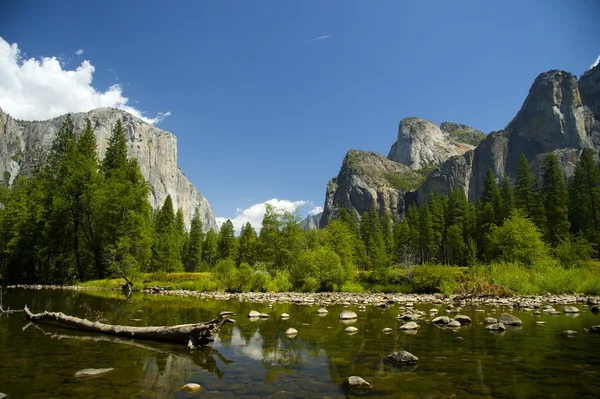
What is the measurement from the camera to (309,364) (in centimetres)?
683

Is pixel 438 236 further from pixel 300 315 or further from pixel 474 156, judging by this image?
pixel 474 156

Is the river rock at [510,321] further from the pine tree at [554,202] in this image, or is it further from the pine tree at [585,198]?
the pine tree at [585,198]

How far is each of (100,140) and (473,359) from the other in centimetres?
21169

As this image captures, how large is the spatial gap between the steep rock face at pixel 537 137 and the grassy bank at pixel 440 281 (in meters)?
149

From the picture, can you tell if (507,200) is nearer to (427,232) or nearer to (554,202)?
(554,202)

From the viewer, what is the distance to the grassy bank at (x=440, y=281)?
22234 millimetres

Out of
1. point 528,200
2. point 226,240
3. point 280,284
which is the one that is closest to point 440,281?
point 280,284

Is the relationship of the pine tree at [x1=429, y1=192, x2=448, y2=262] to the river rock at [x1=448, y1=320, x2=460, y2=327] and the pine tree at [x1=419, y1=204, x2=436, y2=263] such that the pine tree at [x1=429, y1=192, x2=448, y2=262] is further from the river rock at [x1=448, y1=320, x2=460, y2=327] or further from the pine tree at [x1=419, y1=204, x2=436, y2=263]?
the river rock at [x1=448, y1=320, x2=460, y2=327]

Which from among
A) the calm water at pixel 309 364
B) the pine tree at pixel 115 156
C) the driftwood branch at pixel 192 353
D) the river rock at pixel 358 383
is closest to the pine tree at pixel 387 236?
the pine tree at pixel 115 156

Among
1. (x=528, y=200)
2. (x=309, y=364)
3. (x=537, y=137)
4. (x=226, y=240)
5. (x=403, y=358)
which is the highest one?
(x=537, y=137)

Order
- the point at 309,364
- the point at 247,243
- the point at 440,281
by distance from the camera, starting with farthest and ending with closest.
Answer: the point at 247,243, the point at 440,281, the point at 309,364

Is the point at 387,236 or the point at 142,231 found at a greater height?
the point at 387,236

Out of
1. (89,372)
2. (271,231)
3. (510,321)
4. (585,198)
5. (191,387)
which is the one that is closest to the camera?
(191,387)

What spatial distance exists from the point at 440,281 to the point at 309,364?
22.5 metres
